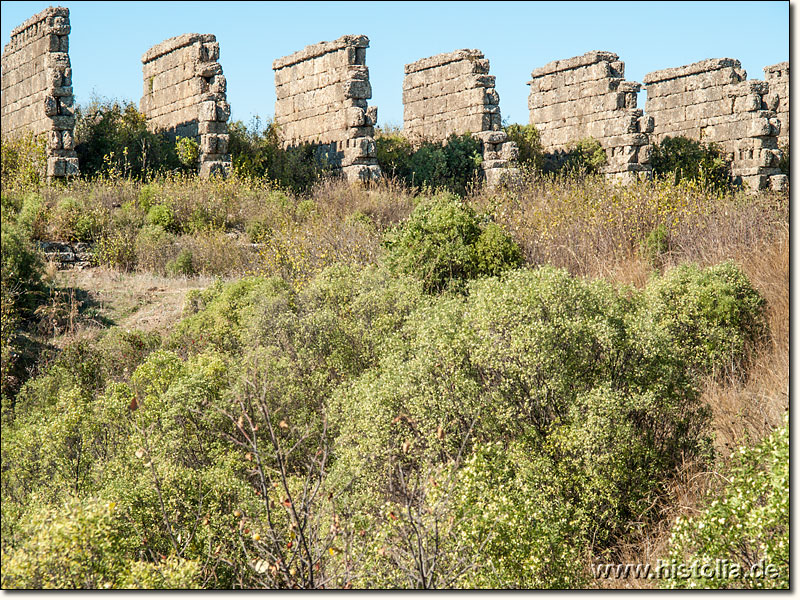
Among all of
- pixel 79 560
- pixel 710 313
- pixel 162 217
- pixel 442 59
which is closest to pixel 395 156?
pixel 442 59

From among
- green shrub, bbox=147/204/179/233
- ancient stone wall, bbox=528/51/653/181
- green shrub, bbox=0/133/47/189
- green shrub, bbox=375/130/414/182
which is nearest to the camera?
green shrub, bbox=147/204/179/233

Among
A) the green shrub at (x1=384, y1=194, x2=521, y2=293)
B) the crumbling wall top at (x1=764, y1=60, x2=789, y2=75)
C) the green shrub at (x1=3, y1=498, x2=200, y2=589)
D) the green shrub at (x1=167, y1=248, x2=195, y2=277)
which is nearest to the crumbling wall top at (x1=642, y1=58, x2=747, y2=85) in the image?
the crumbling wall top at (x1=764, y1=60, x2=789, y2=75)

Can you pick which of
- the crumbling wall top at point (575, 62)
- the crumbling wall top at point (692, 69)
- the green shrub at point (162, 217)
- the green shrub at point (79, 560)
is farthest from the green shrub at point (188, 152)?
the green shrub at point (79, 560)

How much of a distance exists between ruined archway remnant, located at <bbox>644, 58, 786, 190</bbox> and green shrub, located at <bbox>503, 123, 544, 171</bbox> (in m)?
3.54

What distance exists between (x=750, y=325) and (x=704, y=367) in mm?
724

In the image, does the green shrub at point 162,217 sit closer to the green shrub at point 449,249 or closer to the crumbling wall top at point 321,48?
the green shrub at point 449,249

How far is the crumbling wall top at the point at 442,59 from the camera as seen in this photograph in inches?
730

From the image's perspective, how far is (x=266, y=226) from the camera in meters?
12.7

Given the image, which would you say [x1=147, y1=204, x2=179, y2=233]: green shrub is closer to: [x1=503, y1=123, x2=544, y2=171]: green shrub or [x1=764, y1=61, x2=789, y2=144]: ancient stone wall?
[x1=503, y1=123, x2=544, y2=171]: green shrub

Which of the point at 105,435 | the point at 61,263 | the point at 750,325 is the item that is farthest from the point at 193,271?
the point at 750,325

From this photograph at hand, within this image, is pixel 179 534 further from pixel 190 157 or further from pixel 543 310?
pixel 190 157

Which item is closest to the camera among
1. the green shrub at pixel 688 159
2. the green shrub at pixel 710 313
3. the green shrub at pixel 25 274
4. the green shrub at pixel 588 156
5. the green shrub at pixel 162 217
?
the green shrub at pixel 710 313

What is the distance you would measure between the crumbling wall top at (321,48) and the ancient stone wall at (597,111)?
20.0ft

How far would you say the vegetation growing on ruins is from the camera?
455 cm
